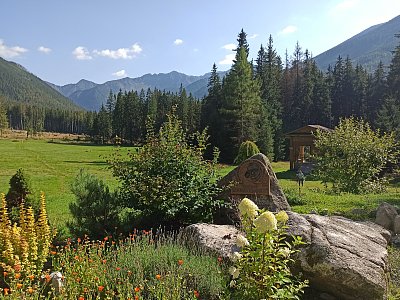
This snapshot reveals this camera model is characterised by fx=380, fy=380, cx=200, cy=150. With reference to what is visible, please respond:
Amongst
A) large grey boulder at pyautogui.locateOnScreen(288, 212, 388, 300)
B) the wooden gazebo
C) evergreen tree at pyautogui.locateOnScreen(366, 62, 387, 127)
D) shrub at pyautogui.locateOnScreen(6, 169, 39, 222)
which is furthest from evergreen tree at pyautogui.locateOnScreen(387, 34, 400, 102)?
shrub at pyautogui.locateOnScreen(6, 169, 39, 222)

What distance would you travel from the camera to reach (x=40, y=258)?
5.35 metres

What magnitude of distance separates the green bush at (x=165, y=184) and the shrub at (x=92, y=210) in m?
0.41

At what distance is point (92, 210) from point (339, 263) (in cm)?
443

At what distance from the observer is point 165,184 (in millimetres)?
7363

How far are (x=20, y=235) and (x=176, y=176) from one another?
320 cm

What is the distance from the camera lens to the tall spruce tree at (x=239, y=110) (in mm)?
38531

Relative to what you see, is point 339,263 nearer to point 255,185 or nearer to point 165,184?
point 165,184

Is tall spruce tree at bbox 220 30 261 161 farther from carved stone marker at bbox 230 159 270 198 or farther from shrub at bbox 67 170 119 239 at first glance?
shrub at bbox 67 170 119 239

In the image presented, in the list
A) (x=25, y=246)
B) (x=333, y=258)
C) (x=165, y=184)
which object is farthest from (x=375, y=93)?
(x=25, y=246)

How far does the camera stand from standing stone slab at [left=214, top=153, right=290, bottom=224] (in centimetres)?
867

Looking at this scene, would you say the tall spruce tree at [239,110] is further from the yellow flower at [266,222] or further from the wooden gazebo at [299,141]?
the yellow flower at [266,222]

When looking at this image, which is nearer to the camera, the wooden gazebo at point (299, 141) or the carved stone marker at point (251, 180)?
the carved stone marker at point (251, 180)

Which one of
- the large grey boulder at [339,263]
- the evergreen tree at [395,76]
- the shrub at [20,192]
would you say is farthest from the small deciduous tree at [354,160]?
the evergreen tree at [395,76]

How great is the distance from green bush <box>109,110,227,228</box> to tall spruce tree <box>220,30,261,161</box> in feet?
99.3
